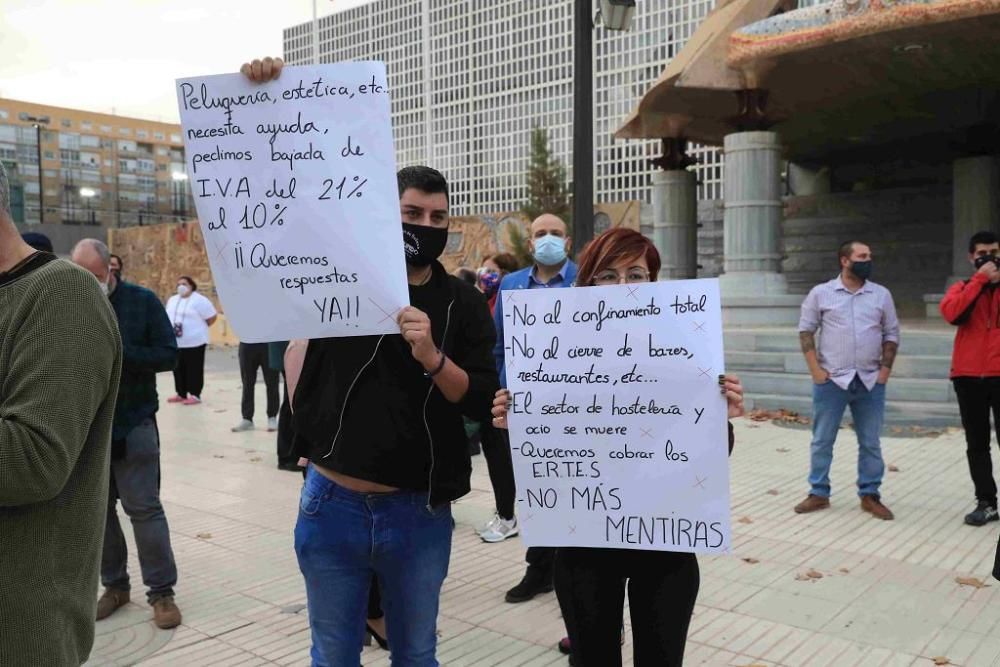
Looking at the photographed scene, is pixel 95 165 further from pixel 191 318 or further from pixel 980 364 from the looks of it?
pixel 980 364

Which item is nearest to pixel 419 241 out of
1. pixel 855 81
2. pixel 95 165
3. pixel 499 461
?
pixel 499 461

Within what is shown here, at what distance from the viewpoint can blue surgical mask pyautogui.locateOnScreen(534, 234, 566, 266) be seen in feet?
15.6

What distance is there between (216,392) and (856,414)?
1144 centimetres

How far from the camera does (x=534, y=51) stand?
9794 centimetres

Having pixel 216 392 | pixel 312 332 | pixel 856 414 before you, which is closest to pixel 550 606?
pixel 312 332

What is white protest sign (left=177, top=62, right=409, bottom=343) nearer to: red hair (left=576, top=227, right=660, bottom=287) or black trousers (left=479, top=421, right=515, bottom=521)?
red hair (left=576, top=227, right=660, bottom=287)

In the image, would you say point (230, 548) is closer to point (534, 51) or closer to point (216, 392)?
point (216, 392)

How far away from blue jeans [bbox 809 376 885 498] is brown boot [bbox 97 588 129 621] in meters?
4.77

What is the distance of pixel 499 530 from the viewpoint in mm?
5723

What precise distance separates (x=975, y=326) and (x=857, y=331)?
0.77 m

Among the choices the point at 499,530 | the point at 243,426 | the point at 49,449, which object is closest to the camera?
the point at 49,449

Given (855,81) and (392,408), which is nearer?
(392,408)

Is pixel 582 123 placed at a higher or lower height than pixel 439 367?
higher

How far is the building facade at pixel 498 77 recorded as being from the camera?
9175cm
